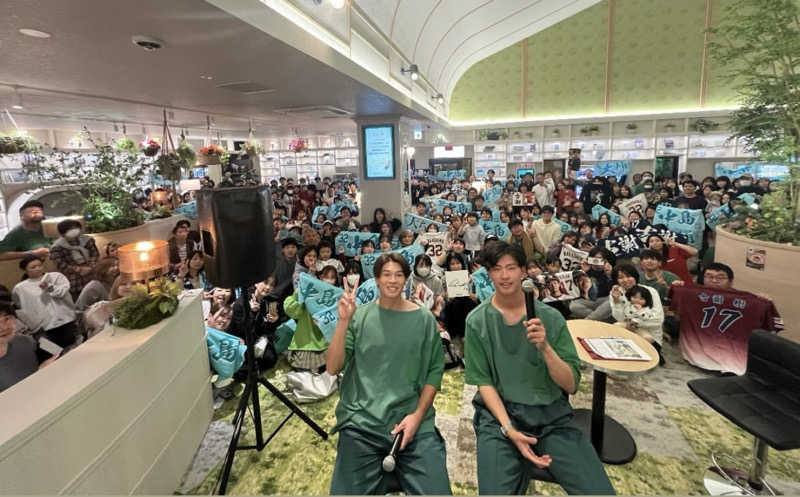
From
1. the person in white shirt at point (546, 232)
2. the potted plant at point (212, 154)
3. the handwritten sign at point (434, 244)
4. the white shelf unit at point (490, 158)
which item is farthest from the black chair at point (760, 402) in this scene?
the white shelf unit at point (490, 158)

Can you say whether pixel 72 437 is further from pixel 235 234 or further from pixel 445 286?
pixel 445 286

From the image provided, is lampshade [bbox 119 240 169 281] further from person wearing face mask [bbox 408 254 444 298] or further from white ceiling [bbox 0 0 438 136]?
person wearing face mask [bbox 408 254 444 298]

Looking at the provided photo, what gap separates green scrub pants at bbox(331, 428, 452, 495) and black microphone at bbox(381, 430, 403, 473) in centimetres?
6

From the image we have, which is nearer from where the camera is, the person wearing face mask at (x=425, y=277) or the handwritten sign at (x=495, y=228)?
the person wearing face mask at (x=425, y=277)

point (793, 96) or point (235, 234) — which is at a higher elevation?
point (793, 96)

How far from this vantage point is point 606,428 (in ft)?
10.7

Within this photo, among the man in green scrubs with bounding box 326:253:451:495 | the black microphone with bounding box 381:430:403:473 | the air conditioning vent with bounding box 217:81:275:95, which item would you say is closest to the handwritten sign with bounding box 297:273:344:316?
the man in green scrubs with bounding box 326:253:451:495

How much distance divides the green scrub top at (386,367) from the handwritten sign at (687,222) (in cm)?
569

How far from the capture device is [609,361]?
2.78 metres

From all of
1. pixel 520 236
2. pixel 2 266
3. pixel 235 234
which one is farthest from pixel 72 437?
pixel 520 236

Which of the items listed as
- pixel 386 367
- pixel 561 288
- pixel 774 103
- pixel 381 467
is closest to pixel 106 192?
pixel 386 367

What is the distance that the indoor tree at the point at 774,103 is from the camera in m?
4.37

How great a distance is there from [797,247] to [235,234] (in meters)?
5.15

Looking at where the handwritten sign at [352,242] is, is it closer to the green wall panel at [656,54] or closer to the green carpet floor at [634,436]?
the green carpet floor at [634,436]
